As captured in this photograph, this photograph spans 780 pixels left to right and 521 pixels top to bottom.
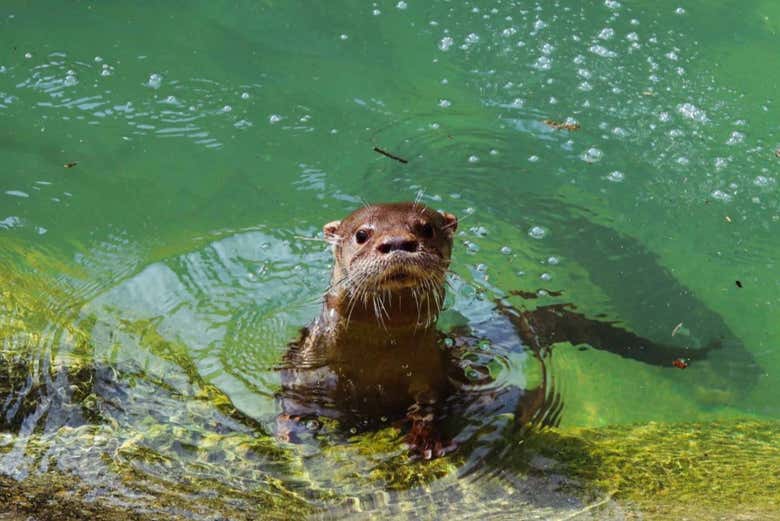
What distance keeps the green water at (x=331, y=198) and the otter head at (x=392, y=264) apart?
0.20 meters

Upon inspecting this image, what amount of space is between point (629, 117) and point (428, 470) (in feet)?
10.7

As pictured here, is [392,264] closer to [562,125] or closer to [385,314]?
[385,314]

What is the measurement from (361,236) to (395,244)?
26 centimetres

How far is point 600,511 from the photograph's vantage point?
2.28 m

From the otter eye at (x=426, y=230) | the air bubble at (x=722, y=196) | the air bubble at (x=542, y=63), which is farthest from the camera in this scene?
the air bubble at (x=542, y=63)

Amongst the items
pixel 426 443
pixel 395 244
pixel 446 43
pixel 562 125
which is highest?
pixel 446 43

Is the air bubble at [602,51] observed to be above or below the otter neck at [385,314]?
above

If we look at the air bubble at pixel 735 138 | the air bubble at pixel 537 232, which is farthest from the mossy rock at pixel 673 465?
the air bubble at pixel 735 138

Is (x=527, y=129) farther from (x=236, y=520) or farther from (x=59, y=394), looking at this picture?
(x=236, y=520)

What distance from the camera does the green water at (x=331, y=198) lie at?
2.90 metres

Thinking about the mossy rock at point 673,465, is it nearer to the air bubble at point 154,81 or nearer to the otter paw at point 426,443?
the otter paw at point 426,443

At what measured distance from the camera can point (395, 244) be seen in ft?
9.41

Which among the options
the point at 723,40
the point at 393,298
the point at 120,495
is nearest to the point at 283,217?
the point at 393,298

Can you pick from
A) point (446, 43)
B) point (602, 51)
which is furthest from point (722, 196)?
point (446, 43)
